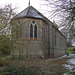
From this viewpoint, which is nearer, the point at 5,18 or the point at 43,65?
the point at 5,18

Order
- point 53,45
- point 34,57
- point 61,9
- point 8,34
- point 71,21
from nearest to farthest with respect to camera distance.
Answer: point 61,9 < point 71,21 < point 8,34 < point 34,57 < point 53,45

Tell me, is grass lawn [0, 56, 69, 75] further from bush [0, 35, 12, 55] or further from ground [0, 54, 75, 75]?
bush [0, 35, 12, 55]

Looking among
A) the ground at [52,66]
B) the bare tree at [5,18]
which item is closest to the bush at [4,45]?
the bare tree at [5,18]

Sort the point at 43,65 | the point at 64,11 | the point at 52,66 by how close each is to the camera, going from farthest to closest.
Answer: the point at 43,65, the point at 52,66, the point at 64,11

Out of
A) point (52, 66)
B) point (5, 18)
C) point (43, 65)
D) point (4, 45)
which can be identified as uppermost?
point (5, 18)

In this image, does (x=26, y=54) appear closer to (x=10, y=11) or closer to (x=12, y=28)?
(x=12, y=28)

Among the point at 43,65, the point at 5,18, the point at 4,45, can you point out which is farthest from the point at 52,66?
the point at 5,18

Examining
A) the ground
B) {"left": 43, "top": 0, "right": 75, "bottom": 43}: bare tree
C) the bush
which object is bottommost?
the ground

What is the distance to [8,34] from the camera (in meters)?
9.82

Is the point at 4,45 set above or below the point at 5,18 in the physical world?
below

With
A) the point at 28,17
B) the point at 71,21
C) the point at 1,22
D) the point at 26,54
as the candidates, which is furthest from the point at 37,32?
the point at 71,21

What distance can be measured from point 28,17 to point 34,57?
6582 millimetres

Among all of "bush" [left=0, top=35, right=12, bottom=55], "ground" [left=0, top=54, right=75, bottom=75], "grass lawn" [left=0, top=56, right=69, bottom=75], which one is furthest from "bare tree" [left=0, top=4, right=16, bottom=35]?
"ground" [left=0, top=54, right=75, bottom=75]

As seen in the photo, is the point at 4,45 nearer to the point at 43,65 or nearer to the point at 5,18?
the point at 5,18
